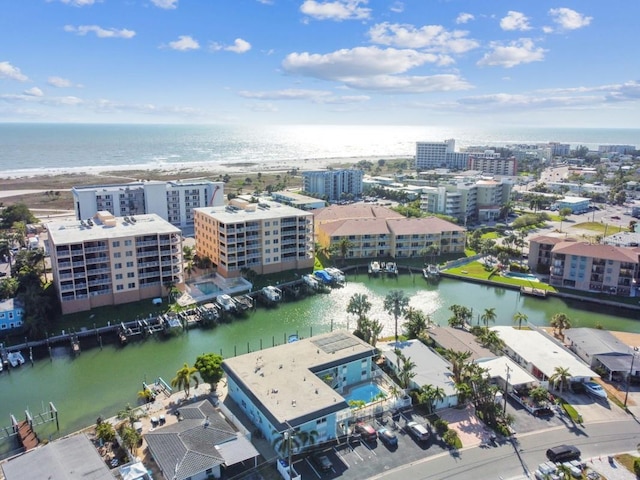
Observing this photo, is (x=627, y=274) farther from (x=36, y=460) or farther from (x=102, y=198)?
(x=102, y=198)

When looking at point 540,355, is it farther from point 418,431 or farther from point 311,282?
point 311,282

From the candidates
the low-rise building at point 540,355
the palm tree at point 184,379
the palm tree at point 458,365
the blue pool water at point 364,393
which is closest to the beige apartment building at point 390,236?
the low-rise building at point 540,355

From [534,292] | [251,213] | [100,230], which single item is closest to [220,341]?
[100,230]

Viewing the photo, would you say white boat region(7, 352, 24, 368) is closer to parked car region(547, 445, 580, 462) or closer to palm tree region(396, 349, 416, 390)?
palm tree region(396, 349, 416, 390)

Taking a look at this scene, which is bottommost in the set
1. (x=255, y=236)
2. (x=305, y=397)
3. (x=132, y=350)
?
(x=132, y=350)

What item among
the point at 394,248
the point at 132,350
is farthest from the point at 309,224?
the point at 132,350

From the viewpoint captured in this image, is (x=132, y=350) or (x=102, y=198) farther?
(x=102, y=198)
